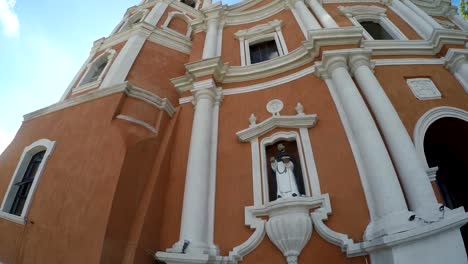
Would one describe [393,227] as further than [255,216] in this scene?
No

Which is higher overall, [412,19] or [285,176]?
[412,19]

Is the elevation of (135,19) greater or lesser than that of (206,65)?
greater

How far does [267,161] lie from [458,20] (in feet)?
36.6

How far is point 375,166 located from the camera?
5.23 m

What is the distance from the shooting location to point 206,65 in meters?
8.76

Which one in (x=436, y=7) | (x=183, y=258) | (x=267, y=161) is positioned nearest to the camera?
(x=183, y=258)

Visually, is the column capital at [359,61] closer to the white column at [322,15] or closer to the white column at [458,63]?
the white column at [322,15]

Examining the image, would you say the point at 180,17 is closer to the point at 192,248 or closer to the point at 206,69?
the point at 206,69

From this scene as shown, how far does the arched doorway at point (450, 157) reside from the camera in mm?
6930

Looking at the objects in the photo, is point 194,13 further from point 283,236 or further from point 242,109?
point 283,236

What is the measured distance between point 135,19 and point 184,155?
11.1 meters

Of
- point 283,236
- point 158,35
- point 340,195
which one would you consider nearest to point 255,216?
point 283,236

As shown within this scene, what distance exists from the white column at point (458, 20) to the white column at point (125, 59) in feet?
41.6

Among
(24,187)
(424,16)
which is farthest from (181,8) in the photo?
(24,187)
